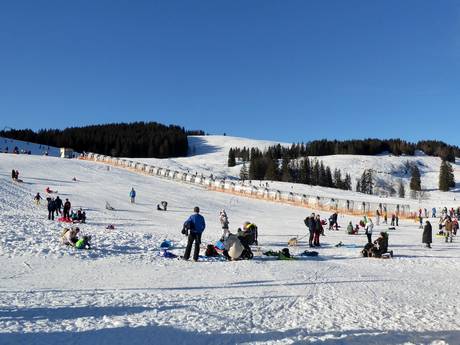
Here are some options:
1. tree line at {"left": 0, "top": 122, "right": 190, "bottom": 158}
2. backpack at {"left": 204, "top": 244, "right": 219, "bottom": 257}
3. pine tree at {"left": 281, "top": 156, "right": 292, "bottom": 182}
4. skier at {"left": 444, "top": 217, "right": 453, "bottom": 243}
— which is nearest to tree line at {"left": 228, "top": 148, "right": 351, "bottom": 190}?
pine tree at {"left": 281, "top": 156, "right": 292, "bottom": 182}

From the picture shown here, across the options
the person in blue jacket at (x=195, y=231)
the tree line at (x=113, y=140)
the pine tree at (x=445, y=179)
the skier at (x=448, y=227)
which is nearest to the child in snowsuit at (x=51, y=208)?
the person in blue jacket at (x=195, y=231)

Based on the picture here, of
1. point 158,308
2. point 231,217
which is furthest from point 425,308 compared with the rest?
point 231,217

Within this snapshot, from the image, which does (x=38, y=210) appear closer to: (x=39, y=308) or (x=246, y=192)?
(x=39, y=308)

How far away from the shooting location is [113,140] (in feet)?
511

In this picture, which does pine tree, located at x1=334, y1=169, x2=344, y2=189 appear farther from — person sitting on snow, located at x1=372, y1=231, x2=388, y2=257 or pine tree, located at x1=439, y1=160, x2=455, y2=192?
person sitting on snow, located at x1=372, y1=231, x2=388, y2=257

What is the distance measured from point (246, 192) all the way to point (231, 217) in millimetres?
18035

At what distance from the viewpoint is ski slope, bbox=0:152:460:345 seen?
234 inches

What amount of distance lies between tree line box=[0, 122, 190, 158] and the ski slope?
450 ft

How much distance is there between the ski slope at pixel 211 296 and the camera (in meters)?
5.95

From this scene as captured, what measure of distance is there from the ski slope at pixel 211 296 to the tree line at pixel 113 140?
137032 mm

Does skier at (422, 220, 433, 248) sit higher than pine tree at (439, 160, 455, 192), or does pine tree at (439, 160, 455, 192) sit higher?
pine tree at (439, 160, 455, 192)

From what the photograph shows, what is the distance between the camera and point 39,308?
665 centimetres

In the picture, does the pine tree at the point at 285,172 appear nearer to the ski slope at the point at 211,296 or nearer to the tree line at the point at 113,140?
the tree line at the point at 113,140

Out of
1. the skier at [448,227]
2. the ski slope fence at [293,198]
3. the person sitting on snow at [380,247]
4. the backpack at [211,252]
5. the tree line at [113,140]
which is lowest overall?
the backpack at [211,252]
